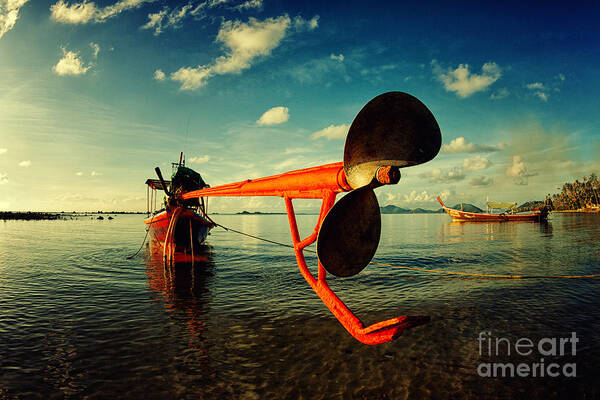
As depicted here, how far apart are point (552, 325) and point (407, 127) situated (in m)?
8.63

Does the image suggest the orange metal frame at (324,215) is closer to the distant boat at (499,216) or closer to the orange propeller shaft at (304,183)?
the orange propeller shaft at (304,183)

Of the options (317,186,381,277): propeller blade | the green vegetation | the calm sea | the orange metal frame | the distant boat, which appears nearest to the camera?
(317,186,381,277): propeller blade

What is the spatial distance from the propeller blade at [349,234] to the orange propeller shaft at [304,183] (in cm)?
39

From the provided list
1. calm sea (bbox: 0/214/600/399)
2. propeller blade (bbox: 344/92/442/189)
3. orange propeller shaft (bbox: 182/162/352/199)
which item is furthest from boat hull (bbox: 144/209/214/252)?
propeller blade (bbox: 344/92/442/189)

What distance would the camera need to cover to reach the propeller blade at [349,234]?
268 centimetres

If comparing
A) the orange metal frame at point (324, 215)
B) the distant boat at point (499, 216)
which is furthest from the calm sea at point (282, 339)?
the distant boat at point (499, 216)

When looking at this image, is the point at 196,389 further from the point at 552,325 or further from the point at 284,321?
the point at 552,325

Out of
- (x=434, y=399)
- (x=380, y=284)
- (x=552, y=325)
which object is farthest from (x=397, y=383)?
(x=380, y=284)

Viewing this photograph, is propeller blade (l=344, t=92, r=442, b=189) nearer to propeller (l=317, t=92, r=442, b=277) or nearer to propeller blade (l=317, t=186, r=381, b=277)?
propeller (l=317, t=92, r=442, b=277)

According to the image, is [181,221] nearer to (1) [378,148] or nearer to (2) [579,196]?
(1) [378,148]

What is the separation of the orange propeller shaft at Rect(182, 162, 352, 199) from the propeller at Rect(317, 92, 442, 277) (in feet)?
1.27

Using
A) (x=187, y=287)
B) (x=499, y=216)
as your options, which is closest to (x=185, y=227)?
(x=187, y=287)

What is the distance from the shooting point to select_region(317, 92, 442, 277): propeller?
2824mm

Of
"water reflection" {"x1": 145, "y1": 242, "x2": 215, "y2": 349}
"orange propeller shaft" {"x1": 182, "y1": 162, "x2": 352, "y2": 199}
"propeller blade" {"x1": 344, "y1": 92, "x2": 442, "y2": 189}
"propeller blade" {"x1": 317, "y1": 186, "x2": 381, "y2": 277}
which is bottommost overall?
"water reflection" {"x1": 145, "y1": 242, "x2": 215, "y2": 349}
